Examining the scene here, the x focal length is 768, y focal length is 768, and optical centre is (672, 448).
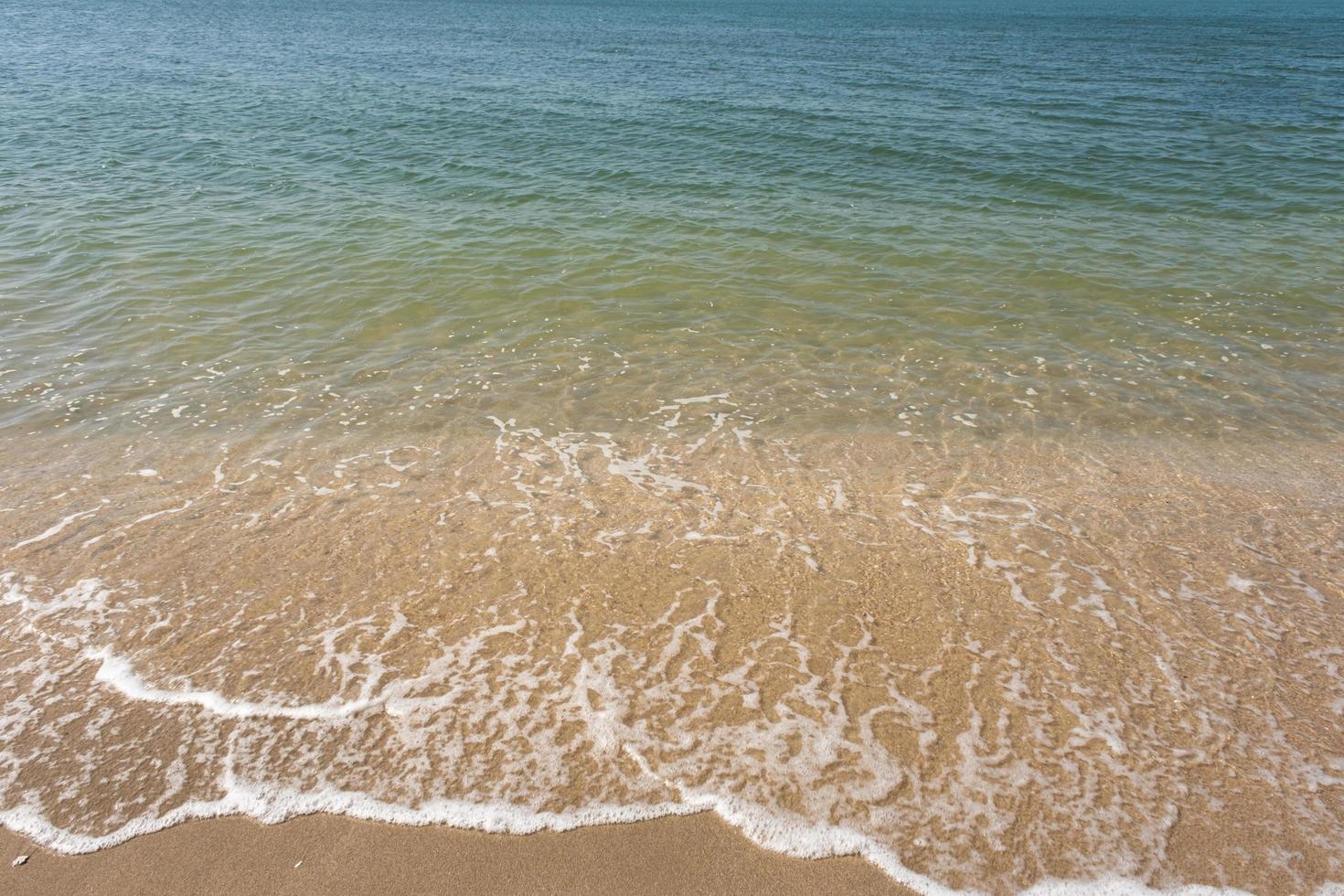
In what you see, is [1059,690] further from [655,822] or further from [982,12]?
[982,12]

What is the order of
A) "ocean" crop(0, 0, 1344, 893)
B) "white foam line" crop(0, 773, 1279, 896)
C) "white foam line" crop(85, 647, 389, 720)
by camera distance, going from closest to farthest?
"white foam line" crop(0, 773, 1279, 896)
"ocean" crop(0, 0, 1344, 893)
"white foam line" crop(85, 647, 389, 720)

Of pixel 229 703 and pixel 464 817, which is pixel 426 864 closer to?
pixel 464 817

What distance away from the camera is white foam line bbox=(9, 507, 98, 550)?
6754 mm

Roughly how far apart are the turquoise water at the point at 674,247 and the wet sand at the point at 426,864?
540cm

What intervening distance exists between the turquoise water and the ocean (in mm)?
122

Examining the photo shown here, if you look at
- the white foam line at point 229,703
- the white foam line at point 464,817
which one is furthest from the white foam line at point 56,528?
the white foam line at point 464,817

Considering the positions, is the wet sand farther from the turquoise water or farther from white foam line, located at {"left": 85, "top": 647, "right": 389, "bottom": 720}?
the turquoise water

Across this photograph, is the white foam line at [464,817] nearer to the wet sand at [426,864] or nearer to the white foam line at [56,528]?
the wet sand at [426,864]

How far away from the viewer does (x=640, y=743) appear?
4.82m

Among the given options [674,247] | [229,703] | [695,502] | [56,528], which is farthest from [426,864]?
[674,247]

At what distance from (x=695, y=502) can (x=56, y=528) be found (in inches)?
230

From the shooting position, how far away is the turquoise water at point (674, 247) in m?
9.90

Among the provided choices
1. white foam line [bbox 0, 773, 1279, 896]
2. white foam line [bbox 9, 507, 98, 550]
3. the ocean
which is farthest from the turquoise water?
white foam line [bbox 0, 773, 1279, 896]

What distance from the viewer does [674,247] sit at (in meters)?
14.8
